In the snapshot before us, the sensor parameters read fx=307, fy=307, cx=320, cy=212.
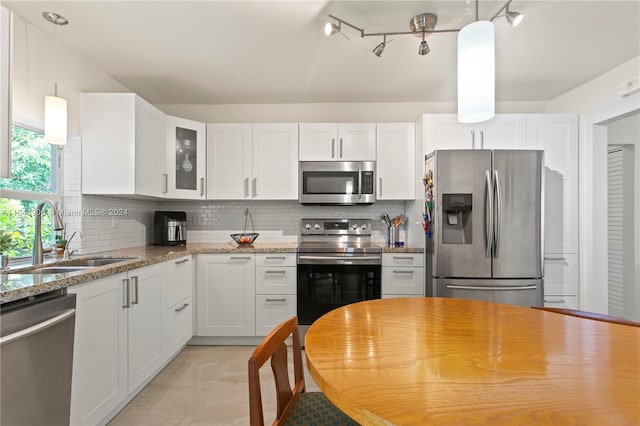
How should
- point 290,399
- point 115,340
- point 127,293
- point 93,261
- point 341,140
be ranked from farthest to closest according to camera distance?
1. point 341,140
2. point 93,261
3. point 127,293
4. point 115,340
5. point 290,399

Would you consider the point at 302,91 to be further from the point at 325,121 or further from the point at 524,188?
the point at 524,188

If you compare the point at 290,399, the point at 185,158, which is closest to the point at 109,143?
the point at 185,158

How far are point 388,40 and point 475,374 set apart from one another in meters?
2.21

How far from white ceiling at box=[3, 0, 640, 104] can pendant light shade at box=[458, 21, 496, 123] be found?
81 cm

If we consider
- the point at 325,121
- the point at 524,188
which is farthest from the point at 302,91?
the point at 524,188

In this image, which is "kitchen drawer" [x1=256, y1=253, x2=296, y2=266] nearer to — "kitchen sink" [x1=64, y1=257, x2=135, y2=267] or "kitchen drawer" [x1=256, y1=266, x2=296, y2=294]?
"kitchen drawer" [x1=256, y1=266, x2=296, y2=294]

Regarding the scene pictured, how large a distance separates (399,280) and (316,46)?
2.14 meters

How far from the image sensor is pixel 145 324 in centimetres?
211

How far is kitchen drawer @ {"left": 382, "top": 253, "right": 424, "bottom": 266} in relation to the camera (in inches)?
114

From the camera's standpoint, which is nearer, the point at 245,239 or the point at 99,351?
the point at 99,351

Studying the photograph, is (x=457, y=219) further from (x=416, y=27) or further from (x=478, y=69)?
(x=478, y=69)

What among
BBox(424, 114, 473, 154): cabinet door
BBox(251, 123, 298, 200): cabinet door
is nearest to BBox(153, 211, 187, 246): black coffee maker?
BBox(251, 123, 298, 200): cabinet door

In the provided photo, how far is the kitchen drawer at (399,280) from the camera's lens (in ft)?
9.54

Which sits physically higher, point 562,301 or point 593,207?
point 593,207
